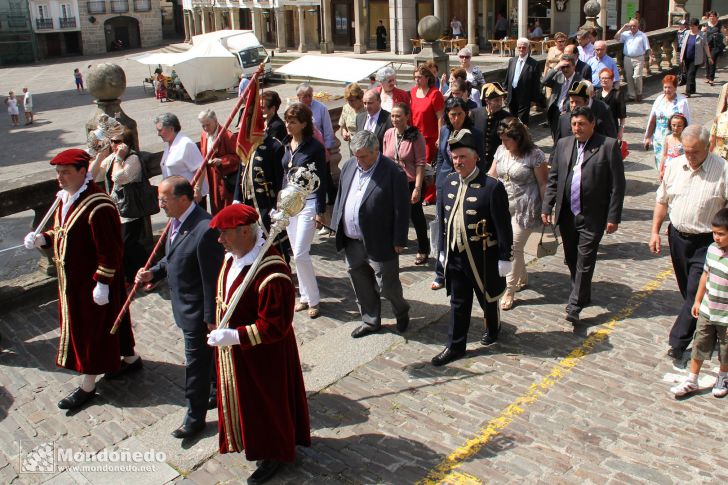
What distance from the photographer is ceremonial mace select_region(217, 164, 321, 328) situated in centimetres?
482

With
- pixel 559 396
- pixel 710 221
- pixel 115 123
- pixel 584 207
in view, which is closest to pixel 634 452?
pixel 559 396

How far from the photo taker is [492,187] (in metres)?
6.42

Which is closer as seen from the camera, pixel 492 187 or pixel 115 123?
pixel 492 187

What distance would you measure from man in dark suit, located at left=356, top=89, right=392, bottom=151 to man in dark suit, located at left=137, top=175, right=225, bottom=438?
397cm

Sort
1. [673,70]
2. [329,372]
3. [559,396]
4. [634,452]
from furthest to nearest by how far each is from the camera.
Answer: [673,70]
[329,372]
[559,396]
[634,452]

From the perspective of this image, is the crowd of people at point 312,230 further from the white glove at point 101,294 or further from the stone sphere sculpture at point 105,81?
the stone sphere sculpture at point 105,81

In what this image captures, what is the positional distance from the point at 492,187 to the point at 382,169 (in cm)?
106

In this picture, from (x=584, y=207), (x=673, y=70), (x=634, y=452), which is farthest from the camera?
(x=673, y=70)

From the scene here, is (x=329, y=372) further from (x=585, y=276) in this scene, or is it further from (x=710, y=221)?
(x=710, y=221)

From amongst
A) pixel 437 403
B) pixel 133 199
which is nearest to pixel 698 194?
pixel 437 403

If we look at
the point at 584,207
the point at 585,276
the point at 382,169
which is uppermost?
the point at 382,169

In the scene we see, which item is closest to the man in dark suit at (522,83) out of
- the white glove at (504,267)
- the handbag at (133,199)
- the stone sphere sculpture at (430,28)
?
the stone sphere sculpture at (430,28)

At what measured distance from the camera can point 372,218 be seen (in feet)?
22.8

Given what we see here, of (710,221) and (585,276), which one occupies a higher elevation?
(710,221)
